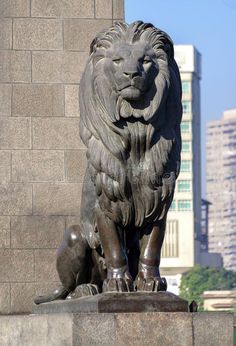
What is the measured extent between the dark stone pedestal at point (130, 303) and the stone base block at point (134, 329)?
89mm

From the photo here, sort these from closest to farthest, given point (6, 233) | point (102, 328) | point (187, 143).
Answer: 1. point (102, 328)
2. point (6, 233)
3. point (187, 143)

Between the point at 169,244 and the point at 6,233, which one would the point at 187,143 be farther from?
the point at 6,233

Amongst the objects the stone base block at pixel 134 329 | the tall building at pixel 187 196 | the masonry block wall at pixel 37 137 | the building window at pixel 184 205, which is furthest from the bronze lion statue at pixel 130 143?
the building window at pixel 184 205

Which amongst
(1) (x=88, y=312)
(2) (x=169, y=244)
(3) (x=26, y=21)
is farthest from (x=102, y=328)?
(2) (x=169, y=244)

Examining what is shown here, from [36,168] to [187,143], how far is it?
166556 millimetres

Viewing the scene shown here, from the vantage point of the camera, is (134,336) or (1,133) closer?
(134,336)

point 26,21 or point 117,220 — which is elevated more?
point 26,21

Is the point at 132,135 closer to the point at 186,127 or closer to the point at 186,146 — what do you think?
the point at 186,127

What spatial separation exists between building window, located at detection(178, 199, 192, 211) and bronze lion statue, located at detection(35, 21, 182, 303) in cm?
16157

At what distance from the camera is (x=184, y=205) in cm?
17625

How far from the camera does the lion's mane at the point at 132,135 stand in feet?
37.3

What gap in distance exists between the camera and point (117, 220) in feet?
37.9

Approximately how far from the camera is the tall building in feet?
537

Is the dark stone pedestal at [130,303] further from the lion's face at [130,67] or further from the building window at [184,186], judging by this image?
the building window at [184,186]
